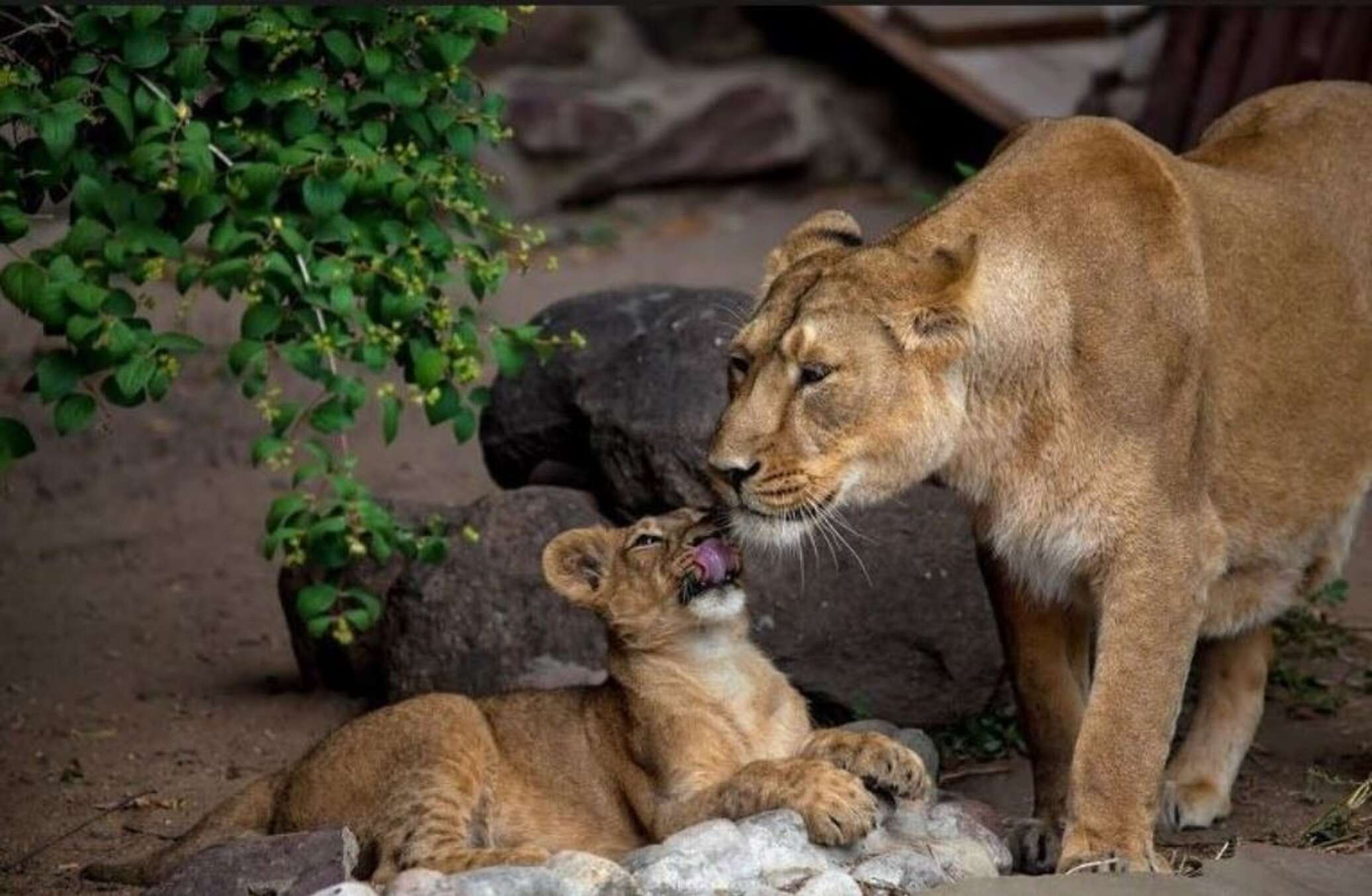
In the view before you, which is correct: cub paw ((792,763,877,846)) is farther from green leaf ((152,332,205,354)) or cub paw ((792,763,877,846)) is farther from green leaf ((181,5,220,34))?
green leaf ((181,5,220,34))

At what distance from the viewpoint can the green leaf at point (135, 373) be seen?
639 cm

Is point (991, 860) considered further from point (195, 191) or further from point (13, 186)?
point (13, 186)

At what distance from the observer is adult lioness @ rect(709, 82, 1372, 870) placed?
5.86 meters

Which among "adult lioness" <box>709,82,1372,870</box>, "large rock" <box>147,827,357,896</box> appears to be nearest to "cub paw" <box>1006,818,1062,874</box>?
"adult lioness" <box>709,82,1372,870</box>

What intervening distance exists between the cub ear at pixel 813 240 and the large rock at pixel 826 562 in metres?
1.27

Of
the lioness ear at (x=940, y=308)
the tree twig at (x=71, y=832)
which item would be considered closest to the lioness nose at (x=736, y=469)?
the lioness ear at (x=940, y=308)

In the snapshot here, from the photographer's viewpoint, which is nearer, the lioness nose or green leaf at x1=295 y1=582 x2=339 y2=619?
the lioness nose

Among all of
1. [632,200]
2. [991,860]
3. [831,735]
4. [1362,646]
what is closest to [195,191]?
[831,735]

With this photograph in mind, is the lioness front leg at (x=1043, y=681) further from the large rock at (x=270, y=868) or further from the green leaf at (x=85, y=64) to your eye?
the green leaf at (x=85, y=64)

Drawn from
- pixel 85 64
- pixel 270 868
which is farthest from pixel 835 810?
pixel 85 64

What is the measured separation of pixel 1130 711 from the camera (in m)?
5.95

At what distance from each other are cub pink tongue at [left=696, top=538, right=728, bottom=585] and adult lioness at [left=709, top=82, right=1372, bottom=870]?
33 cm

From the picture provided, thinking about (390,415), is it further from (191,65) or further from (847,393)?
(847,393)

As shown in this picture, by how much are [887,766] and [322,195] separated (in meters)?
2.18
